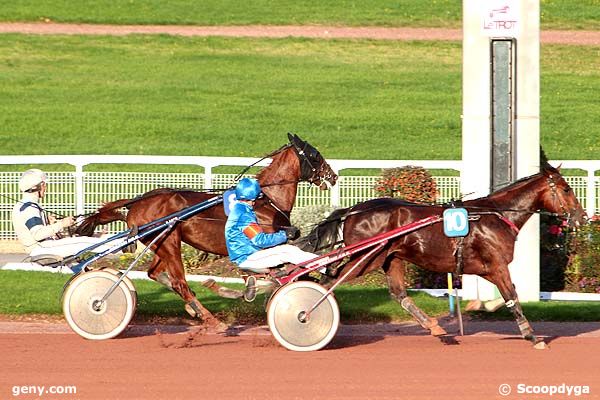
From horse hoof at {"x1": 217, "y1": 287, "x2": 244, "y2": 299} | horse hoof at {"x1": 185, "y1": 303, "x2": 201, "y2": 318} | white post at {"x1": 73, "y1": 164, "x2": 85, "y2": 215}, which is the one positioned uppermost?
white post at {"x1": 73, "y1": 164, "x2": 85, "y2": 215}

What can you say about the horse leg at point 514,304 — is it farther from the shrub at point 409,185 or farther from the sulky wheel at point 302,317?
the shrub at point 409,185

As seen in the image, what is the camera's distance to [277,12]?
115ft

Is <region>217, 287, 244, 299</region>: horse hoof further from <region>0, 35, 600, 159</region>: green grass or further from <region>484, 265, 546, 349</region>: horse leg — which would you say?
<region>0, 35, 600, 159</region>: green grass

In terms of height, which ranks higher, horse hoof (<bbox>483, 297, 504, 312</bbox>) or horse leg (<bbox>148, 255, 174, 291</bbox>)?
horse leg (<bbox>148, 255, 174, 291</bbox>)

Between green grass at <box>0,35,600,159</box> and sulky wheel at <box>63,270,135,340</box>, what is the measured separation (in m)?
12.2

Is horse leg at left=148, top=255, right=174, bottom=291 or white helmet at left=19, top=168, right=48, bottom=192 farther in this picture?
horse leg at left=148, top=255, right=174, bottom=291

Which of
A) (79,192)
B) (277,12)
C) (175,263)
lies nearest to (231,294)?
(175,263)

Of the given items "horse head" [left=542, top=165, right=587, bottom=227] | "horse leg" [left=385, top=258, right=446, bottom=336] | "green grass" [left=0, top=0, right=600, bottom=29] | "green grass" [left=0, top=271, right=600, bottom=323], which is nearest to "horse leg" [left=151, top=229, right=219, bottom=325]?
"green grass" [left=0, top=271, right=600, bottom=323]

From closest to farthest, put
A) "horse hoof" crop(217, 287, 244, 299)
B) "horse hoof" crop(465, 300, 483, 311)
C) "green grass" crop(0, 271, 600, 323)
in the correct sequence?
"horse hoof" crop(217, 287, 244, 299), "green grass" crop(0, 271, 600, 323), "horse hoof" crop(465, 300, 483, 311)

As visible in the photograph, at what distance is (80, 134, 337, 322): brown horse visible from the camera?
11.2m

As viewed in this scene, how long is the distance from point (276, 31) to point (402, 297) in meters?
23.5

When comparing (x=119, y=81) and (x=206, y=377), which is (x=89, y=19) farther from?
(x=206, y=377)

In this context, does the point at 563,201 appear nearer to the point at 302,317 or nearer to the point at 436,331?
the point at 436,331

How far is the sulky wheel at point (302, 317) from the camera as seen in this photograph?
388 inches
